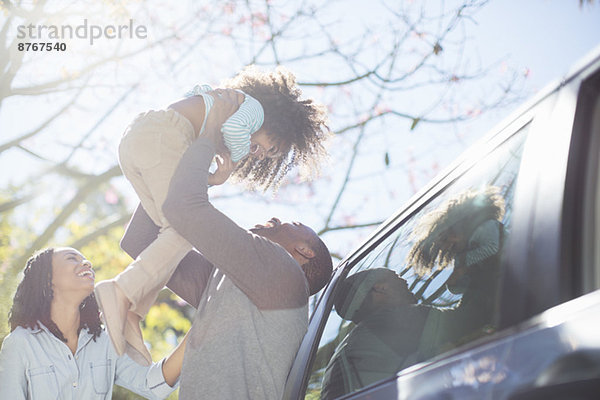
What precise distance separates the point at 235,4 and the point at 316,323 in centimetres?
556

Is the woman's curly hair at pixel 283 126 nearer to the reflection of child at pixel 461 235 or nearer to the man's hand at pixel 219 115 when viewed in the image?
the man's hand at pixel 219 115

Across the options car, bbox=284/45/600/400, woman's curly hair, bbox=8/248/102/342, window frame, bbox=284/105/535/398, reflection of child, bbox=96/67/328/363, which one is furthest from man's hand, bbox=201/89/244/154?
woman's curly hair, bbox=8/248/102/342

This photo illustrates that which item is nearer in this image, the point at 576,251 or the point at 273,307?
the point at 576,251

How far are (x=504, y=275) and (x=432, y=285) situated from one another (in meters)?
0.31

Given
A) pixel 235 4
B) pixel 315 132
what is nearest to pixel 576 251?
pixel 315 132

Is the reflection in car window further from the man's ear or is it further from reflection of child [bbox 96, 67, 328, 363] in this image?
reflection of child [bbox 96, 67, 328, 363]

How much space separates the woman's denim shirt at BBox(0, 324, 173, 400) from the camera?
334 cm

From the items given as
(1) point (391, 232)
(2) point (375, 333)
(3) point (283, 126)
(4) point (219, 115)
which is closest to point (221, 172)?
(4) point (219, 115)

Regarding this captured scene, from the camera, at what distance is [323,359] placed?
185 centimetres

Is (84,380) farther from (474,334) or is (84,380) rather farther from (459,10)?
(459,10)

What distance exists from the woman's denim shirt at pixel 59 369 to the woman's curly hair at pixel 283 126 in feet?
4.92

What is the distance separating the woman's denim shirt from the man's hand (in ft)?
5.96

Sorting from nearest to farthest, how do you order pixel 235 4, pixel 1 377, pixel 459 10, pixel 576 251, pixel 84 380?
pixel 576 251
pixel 1 377
pixel 84 380
pixel 459 10
pixel 235 4

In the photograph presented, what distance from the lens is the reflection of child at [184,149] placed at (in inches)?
70.1
